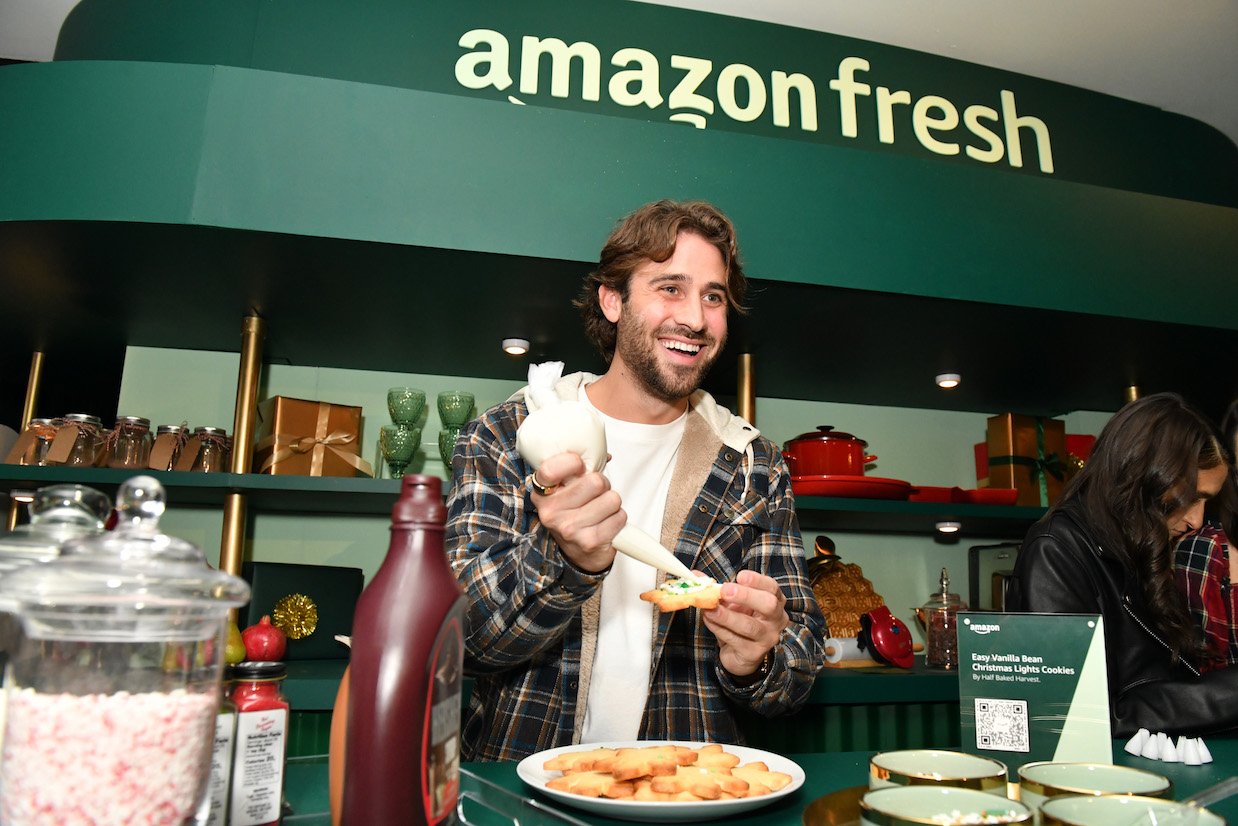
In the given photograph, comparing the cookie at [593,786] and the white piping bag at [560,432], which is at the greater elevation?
the white piping bag at [560,432]

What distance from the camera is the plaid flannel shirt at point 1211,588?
5.37 ft

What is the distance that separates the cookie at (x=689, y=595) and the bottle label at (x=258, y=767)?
18.5 inches

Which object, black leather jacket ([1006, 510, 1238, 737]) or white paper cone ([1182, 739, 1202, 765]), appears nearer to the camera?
white paper cone ([1182, 739, 1202, 765])

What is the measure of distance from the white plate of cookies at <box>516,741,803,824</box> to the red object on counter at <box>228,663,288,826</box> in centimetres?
22

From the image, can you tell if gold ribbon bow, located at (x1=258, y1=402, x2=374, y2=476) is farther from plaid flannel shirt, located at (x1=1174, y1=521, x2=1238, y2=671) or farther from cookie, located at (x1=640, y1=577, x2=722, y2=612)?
plaid flannel shirt, located at (x1=1174, y1=521, x2=1238, y2=671)

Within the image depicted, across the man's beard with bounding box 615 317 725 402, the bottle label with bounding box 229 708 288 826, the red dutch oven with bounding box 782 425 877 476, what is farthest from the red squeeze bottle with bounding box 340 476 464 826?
the red dutch oven with bounding box 782 425 877 476

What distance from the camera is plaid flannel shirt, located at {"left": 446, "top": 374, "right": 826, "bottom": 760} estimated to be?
1.05 m

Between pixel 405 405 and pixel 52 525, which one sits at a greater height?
pixel 405 405

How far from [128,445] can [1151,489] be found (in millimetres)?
2124

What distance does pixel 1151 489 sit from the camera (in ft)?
5.28

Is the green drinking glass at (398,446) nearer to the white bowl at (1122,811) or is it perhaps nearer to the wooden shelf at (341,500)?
the wooden shelf at (341,500)

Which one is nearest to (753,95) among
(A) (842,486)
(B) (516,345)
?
(B) (516,345)

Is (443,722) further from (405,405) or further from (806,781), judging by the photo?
(405,405)

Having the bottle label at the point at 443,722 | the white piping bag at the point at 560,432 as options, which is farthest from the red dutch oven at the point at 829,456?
the bottle label at the point at 443,722
